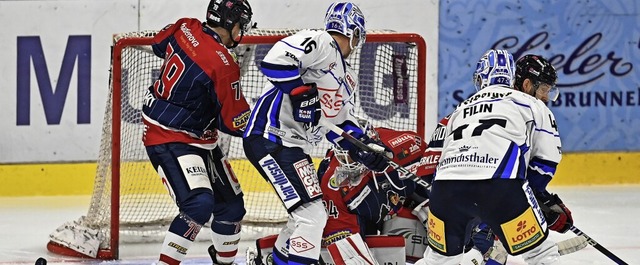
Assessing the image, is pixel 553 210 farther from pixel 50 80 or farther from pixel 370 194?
pixel 50 80

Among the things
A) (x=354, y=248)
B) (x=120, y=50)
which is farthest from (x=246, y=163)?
(x=354, y=248)

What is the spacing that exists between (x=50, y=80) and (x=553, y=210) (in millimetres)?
3706

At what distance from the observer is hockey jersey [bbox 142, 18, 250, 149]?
4.86m

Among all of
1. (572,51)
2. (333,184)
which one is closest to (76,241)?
(333,184)

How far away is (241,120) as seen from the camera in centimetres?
491

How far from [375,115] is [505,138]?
2.02 metres

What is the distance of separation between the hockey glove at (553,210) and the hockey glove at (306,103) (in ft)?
2.89

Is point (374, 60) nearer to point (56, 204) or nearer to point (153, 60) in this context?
point (153, 60)

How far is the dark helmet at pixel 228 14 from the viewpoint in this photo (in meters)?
4.93

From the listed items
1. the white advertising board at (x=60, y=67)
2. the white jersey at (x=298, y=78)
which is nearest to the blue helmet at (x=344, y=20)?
the white jersey at (x=298, y=78)

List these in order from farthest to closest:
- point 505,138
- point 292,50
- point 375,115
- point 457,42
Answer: point 457,42
point 375,115
point 292,50
point 505,138

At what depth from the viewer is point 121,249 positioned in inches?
233

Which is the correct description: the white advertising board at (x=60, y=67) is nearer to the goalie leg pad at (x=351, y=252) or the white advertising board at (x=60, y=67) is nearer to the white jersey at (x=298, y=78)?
the white jersey at (x=298, y=78)

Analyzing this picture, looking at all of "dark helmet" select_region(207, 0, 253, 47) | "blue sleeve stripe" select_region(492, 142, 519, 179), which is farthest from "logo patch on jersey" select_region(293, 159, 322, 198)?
"blue sleeve stripe" select_region(492, 142, 519, 179)
